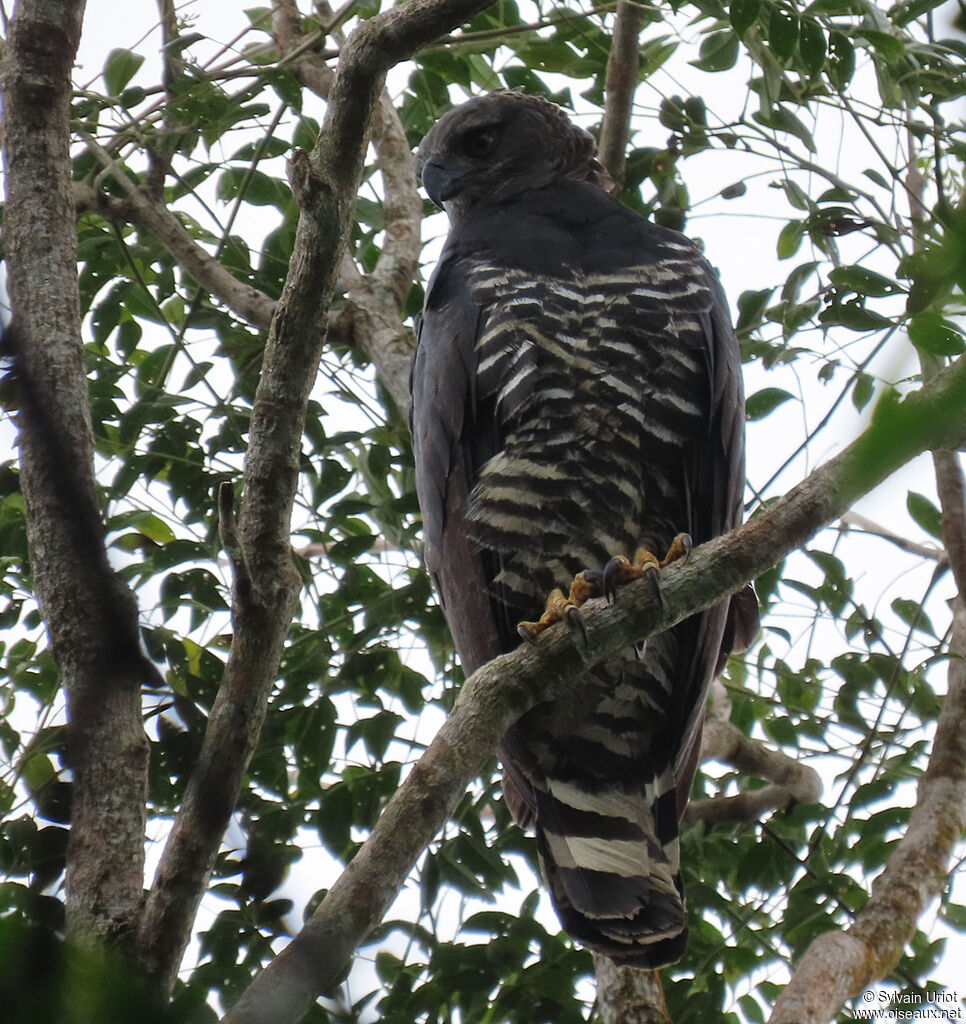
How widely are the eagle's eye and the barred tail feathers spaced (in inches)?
92.7

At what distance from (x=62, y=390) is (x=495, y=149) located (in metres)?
2.50

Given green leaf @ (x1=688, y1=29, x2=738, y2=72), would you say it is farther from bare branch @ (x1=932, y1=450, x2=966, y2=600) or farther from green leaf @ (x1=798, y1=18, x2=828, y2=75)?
bare branch @ (x1=932, y1=450, x2=966, y2=600)

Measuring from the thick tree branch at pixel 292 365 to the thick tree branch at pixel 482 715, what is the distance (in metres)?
0.36

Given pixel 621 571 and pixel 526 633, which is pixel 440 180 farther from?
pixel 526 633

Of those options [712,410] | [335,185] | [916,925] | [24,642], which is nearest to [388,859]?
[335,185]

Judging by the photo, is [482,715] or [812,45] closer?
[482,715]

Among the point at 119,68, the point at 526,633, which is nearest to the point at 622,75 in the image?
the point at 119,68

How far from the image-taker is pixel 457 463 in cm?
349

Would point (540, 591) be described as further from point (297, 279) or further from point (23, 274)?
point (23, 274)

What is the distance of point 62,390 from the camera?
7.98 feet

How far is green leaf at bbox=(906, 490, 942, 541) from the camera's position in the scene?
3885 millimetres

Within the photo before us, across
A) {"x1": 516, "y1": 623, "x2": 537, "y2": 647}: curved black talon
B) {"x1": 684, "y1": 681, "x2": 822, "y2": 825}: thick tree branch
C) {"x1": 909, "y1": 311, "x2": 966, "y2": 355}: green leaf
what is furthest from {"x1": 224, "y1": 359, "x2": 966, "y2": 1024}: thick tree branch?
{"x1": 684, "y1": 681, "x2": 822, "y2": 825}: thick tree branch

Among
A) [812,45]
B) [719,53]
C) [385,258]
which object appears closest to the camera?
A: [812,45]

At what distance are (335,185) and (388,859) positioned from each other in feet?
4.59
